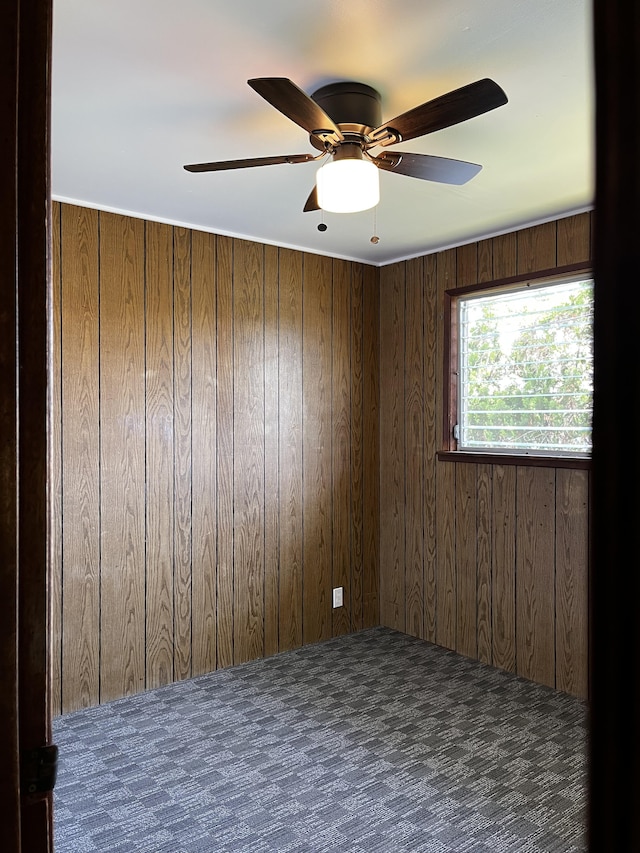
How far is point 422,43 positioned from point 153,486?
2431mm

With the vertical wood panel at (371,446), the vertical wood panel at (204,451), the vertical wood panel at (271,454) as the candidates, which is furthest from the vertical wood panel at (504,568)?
the vertical wood panel at (204,451)

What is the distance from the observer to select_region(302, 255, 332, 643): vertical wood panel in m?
4.01

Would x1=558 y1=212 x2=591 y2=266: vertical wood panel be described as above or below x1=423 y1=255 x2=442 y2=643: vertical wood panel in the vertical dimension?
above

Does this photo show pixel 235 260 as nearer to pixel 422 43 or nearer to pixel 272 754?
pixel 422 43

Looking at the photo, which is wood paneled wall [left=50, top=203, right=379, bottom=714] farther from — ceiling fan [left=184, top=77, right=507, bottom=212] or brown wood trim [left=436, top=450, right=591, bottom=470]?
ceiling fan [left=184, top=77, right=507, bottom=212]

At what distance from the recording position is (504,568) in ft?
11.8

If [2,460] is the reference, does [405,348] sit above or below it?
above

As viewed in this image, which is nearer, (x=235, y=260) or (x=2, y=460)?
(x=2, y=460)

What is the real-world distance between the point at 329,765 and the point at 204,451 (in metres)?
1.74

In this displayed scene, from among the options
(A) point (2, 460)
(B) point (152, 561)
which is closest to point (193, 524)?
(B) point (152, 561)

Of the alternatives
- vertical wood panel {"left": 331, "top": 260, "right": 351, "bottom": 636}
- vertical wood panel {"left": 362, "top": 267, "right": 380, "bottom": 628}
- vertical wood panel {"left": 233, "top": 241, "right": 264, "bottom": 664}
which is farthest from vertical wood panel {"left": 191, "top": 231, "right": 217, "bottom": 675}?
vertical wood panel {"left": 362, "top": 267, "right": 380, "bottom": 628}

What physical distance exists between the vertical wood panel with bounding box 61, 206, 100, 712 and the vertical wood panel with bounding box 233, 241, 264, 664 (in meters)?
0.82

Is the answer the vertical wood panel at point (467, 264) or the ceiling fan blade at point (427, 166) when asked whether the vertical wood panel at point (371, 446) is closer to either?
the vertical wood panel at point (467, 264)

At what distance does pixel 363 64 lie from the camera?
1887 mm
